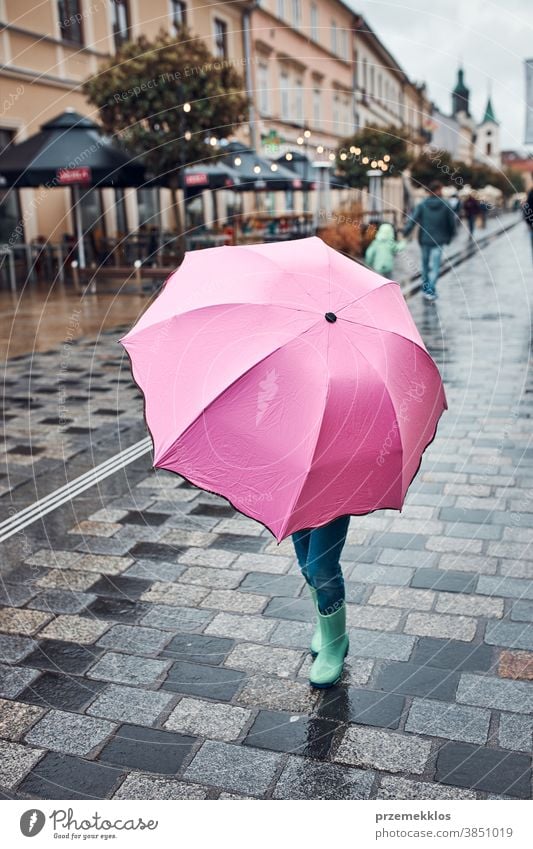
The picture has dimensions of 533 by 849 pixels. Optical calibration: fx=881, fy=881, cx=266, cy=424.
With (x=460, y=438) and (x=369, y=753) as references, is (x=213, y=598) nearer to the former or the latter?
(x=369, y=753)

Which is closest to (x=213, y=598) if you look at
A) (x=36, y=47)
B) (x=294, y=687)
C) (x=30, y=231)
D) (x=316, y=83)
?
(x=294, y=687)

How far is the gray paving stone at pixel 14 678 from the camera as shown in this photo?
356 cm

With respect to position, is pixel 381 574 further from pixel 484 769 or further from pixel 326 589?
pixel 484 769

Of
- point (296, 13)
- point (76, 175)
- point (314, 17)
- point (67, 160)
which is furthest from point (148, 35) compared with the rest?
point (314, 17)

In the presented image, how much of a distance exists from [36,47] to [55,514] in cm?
1690

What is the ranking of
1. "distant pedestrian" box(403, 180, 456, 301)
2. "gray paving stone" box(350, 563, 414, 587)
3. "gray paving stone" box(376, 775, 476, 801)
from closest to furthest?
1. "gray paving stone" box(376, 775, 476, 801)
2. "gray paving stone" box(350, 563, 414, 587)
3. "distant pedestrian" box(403, 180, 456, 301)

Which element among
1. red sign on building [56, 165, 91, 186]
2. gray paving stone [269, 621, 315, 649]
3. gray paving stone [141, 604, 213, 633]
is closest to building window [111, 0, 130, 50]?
red sign on building [56, 165, 91, 186]

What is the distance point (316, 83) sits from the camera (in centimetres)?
3784

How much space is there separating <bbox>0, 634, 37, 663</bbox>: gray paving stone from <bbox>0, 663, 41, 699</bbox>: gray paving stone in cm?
6

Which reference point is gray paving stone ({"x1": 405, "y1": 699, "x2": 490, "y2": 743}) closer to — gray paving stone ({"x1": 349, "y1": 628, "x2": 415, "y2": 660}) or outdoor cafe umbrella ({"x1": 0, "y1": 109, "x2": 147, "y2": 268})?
gray paving stone ({"x1": 349, "y1": 628, "x2": 415, "y2": 660})

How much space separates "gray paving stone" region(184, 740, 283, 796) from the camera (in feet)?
9.55

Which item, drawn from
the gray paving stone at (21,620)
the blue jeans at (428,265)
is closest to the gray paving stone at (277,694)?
the gray paving stone at (21,620)

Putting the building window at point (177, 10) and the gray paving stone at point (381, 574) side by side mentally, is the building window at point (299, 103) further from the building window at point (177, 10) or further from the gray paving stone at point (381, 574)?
the gray paving stone at point (381, 574)

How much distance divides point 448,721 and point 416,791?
1.50 feet
